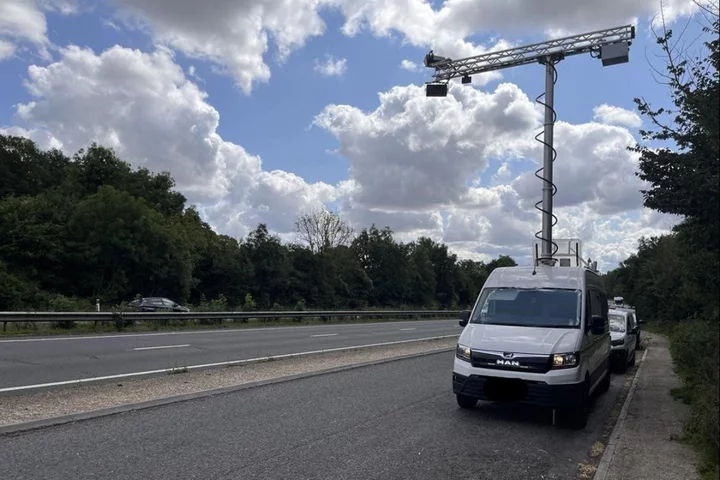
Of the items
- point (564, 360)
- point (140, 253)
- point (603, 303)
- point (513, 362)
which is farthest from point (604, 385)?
point (140, 253)

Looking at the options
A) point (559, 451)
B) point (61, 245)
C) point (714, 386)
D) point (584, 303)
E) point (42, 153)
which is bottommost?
point (559, 451)

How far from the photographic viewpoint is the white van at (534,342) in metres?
7.48

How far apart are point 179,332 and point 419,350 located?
9.64 m

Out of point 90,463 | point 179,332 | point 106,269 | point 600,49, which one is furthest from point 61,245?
point 90,463

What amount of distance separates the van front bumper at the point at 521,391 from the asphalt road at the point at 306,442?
42cm

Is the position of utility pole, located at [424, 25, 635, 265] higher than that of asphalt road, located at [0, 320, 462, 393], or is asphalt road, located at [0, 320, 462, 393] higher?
utility pole, located at [424, 25, 635, 265]

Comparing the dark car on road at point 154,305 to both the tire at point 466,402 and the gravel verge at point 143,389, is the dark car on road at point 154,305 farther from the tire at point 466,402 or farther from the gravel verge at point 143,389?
the tire at point 466,402

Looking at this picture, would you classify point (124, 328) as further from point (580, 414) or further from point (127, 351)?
point (580, 414)

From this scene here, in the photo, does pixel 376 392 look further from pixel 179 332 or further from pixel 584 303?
pixel 179 332

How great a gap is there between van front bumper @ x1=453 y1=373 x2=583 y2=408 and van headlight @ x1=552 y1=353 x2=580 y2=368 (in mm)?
236

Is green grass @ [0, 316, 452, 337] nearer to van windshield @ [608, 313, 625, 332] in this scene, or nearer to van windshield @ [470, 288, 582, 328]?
van windshield @ [470, 288, 582, 328]

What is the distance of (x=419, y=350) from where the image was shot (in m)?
17.4

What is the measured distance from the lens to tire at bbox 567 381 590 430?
7750mm

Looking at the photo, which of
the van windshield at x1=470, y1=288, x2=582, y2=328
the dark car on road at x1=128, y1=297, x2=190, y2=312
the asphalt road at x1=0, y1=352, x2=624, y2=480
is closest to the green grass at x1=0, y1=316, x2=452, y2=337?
the dark car on road at x1=128, y1=297, x2=190, y2=312
